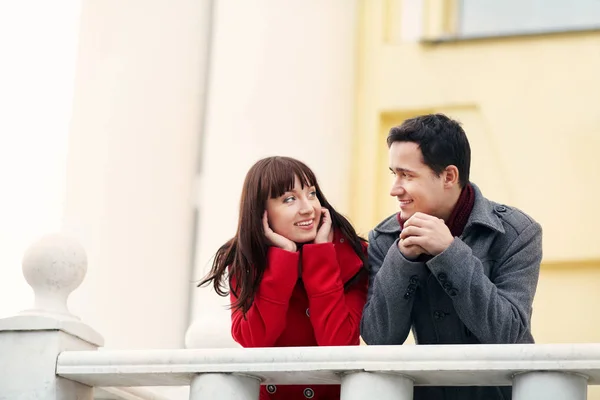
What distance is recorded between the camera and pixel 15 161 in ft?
15.1

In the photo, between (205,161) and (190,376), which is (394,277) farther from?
(205,161)

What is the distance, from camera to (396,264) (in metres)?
2.42

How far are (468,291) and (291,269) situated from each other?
0.43 m

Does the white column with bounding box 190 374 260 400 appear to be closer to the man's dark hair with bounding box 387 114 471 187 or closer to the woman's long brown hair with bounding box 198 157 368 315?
the woman's long brown hair with bounding box 198 157 368 315

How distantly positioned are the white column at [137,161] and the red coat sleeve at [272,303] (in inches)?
86.3

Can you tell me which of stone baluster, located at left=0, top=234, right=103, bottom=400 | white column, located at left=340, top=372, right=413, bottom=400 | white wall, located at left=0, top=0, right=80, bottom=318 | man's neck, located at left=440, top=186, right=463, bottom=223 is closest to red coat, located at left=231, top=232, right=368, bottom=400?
man's neck, located at left=440, top=186, right=463, bottom=223

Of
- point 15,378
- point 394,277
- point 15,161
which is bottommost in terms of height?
point 15,378

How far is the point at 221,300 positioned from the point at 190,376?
2.59 meters

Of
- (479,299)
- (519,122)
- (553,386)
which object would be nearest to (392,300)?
(479,299)

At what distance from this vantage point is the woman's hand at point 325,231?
2660 millimetres

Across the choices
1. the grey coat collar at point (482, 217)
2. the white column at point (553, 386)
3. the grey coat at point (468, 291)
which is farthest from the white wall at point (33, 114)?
the white column at point (553, 386)

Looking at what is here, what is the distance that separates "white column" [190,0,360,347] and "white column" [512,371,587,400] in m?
2.97

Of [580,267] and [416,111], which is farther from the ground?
[416,111]

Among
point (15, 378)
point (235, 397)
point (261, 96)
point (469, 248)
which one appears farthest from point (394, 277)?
point (261, 96)
